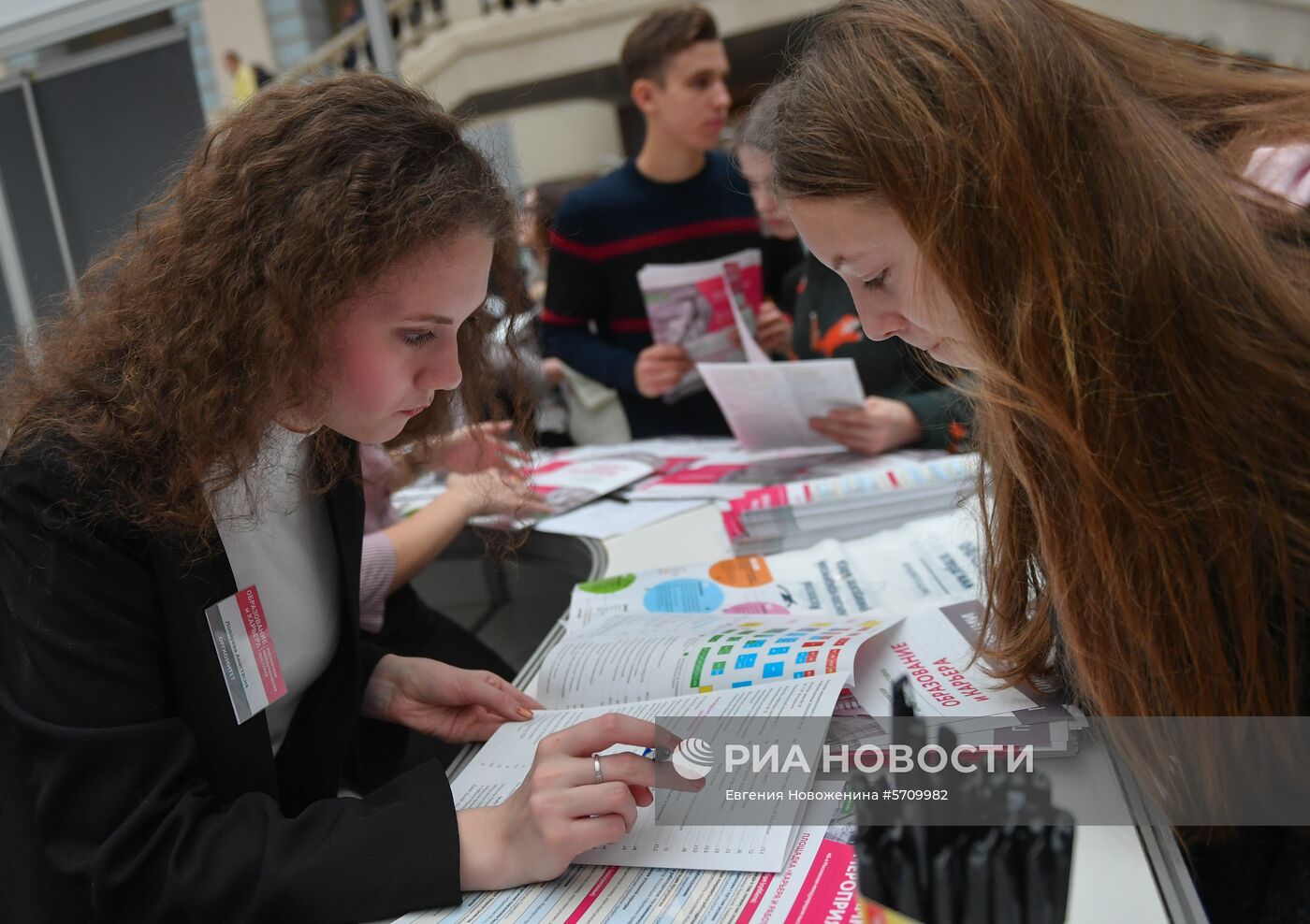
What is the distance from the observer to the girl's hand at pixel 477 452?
58.0 inches

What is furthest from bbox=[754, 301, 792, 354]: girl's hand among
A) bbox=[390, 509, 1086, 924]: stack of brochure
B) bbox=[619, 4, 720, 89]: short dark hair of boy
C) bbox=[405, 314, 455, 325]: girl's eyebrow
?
bbox=[405, 314, 455, 325]: girl's eyebrow

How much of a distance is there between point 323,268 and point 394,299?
0.08m

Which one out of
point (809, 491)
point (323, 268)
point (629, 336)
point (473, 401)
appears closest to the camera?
point (323, 268)

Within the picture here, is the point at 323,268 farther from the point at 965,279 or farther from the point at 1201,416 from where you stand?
the point at 1201,416

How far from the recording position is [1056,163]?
75 cm

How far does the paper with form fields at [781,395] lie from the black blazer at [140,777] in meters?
1.11

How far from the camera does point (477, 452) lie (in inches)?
61.6

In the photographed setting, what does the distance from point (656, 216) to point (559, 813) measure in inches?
79.4

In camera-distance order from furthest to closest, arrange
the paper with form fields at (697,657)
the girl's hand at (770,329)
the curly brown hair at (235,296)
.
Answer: the girl's hand at (770,329) < the paper with form fields at (697,657) < the curly brown hair at (235,296)

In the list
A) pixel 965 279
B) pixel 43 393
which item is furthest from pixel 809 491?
pixel 43 393

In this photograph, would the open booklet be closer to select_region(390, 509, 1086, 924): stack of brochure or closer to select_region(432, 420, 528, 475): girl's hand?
select_region(432, 420, 528, 475): girl's hand

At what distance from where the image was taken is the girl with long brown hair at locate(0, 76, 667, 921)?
2.48 feet

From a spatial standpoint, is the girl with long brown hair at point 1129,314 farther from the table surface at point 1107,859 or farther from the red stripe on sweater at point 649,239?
the red stripe on sweater at point 649,239

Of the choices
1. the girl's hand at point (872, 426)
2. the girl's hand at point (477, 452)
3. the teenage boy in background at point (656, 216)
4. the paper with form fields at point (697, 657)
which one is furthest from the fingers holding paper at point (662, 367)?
the paper with form fields at point (697, 657)
